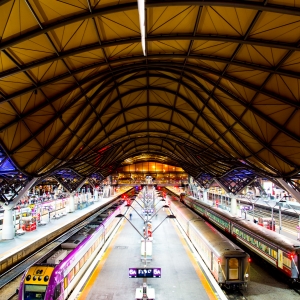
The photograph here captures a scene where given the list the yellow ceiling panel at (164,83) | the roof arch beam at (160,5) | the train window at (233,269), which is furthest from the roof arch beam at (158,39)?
the yellow ceiling panel at (164,83)

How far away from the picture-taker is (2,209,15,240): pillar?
30.4m

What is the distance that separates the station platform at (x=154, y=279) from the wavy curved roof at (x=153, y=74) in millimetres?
11529

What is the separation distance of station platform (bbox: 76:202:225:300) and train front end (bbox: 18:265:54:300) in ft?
7.40

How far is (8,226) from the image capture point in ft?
101

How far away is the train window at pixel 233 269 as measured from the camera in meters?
17.1

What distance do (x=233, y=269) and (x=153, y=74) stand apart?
1805 centimetres

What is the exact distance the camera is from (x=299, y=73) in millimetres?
16547

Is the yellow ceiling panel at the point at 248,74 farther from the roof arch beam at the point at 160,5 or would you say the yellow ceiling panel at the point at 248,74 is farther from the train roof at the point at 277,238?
the train roof at the point at 277,238

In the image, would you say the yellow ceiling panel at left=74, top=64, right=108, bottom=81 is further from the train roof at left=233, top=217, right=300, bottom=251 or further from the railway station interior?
the train roof at left=233, top=217, right=300, bottom=251

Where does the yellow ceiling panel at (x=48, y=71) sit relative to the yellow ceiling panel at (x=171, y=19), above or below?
below

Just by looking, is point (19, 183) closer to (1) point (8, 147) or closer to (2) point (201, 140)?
(1) point (8, 147)

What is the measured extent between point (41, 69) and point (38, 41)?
3.32 meters

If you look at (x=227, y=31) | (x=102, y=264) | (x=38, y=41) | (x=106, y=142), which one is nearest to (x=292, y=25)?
(x=227, y=31)

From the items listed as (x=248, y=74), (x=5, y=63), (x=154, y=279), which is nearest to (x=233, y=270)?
(x=154, y=279)
